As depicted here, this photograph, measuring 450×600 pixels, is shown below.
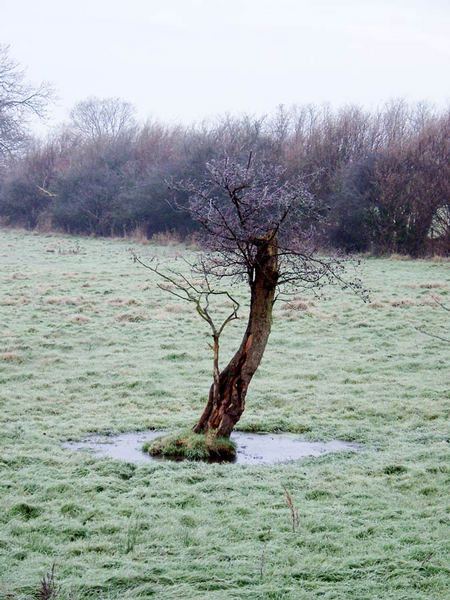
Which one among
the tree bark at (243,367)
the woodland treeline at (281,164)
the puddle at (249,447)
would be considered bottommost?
the puddle at (249,447)

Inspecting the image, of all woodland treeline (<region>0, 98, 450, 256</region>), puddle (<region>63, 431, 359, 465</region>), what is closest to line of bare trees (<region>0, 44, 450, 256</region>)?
woodland treeline (<region>0, 98, 450, 256</region>)

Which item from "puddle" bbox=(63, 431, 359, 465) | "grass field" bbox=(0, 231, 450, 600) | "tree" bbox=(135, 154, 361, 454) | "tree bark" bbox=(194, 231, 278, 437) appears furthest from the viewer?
"tree bark" bbox=(194, 231, 278, 437)

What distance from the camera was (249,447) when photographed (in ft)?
30.5

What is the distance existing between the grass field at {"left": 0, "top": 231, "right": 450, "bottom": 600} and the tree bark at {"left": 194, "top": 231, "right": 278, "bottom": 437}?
38.1 inches

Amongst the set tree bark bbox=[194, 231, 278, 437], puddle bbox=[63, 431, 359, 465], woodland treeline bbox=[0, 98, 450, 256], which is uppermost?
woodland treeline bbox=[0, 98, 450, 256]

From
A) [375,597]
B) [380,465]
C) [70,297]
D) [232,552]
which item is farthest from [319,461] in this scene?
[70,297]

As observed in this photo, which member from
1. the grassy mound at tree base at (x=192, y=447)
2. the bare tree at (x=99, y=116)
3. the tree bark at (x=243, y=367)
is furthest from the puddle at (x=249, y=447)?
the bare tree at (x=99, y=116)

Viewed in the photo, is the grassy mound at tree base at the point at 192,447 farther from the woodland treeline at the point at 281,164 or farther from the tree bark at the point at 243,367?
the woodland treeline at the point at 281,164

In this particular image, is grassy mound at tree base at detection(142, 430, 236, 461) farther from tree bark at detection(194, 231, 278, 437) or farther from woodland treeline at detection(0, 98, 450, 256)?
woodland treeline at detection(0, 98, 450, 256)

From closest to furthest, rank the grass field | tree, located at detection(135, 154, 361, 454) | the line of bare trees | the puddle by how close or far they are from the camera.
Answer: the grass field → tree, located at detection(135, 154, 361, 454) → the puddle → the line of bare trees

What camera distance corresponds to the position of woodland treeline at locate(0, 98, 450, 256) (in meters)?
31.3

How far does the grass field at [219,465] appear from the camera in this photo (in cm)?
512

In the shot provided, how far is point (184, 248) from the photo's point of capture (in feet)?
109

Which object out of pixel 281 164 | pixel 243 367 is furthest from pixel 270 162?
pixel 243 367
